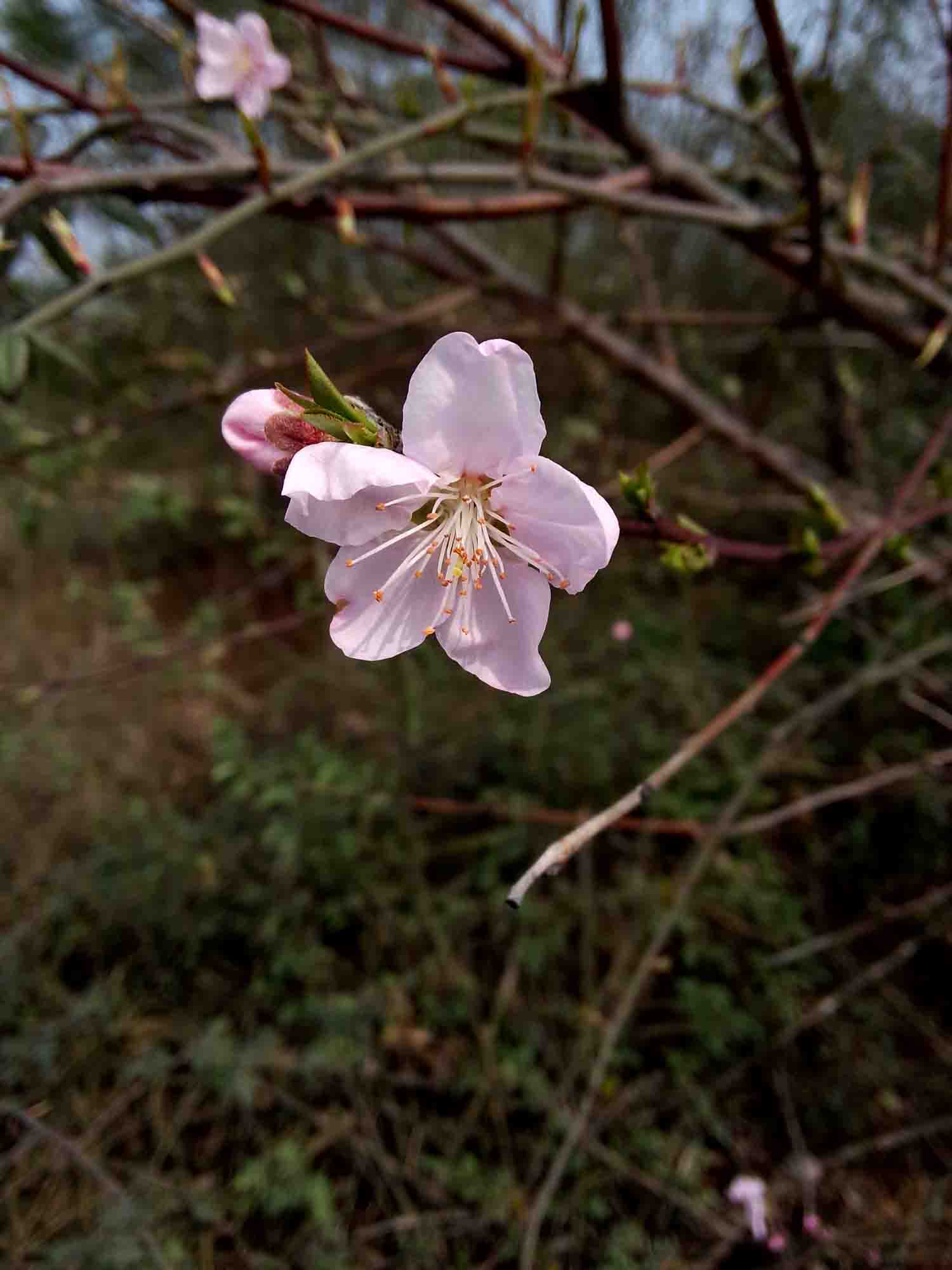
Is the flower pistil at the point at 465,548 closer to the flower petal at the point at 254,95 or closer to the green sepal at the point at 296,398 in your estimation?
the green sepal at the point at 296,398

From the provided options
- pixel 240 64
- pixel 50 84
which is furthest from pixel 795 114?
pixel 240 64

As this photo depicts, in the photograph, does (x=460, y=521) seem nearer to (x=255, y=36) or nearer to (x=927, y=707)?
(x=927, y=707)

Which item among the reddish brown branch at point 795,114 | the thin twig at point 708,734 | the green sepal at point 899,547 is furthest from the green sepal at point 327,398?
the green sepal at point 899,547

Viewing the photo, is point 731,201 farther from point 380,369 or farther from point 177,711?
point 177,711

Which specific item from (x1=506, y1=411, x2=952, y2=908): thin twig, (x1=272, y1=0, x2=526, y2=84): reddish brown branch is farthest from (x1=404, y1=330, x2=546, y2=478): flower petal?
(x1=272, y1=0, x2=526, y2=84): reddish brown branch

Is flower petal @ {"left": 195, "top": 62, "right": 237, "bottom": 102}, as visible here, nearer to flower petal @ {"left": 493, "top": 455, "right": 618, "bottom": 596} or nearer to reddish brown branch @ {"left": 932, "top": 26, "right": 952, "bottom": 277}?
reddish brown branch @ {"left": 932, "top": 26, "right": 952, "bottom": 277}

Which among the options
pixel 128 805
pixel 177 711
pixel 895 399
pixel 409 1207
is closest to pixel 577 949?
pixel 409 1207
